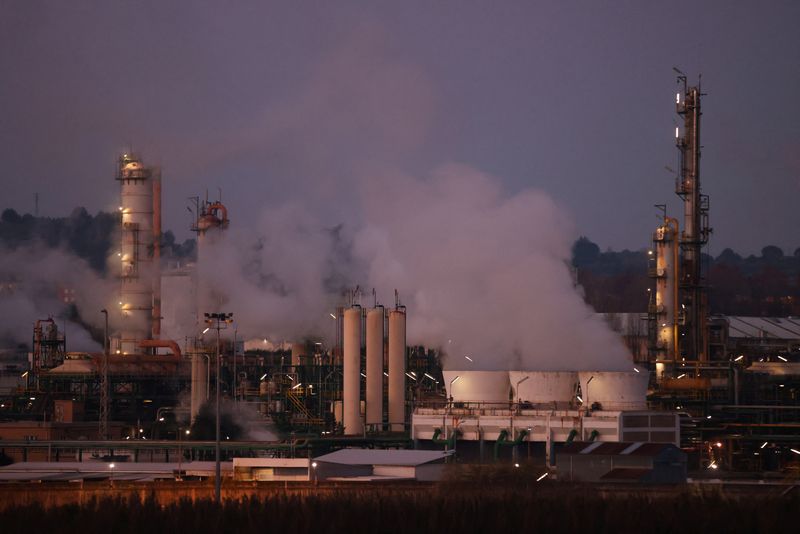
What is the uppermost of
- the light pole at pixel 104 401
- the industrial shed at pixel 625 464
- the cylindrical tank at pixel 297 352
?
the cylindrical tank at pixel 297 352

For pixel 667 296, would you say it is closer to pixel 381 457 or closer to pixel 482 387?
pixel 482 387

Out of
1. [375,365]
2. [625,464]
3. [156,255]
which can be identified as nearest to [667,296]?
[375,365]

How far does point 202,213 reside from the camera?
74625 mm

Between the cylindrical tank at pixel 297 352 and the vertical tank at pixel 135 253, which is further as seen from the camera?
the vertical tank at pixel 135 253

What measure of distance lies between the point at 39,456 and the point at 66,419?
9.39 metres

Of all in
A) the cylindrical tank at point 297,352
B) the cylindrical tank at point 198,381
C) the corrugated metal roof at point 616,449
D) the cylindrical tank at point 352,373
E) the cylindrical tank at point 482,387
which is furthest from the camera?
the cylindrical tank at point 297,352

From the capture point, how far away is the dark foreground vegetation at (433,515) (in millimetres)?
29641

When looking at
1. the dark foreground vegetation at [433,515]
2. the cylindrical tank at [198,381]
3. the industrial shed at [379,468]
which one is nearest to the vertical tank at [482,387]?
the industrial shed at [379,468]

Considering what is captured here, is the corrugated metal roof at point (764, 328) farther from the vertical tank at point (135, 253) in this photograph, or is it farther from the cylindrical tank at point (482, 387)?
the vertical tank at point (135, 253)

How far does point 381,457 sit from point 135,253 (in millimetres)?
32270

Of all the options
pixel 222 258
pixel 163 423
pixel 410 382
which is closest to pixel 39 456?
pixel 163 423

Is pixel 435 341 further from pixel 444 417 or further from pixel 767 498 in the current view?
pixel 767 498

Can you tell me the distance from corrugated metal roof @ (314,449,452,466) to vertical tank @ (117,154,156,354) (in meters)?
28.6

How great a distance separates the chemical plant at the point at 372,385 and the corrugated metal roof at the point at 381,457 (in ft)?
9.06
